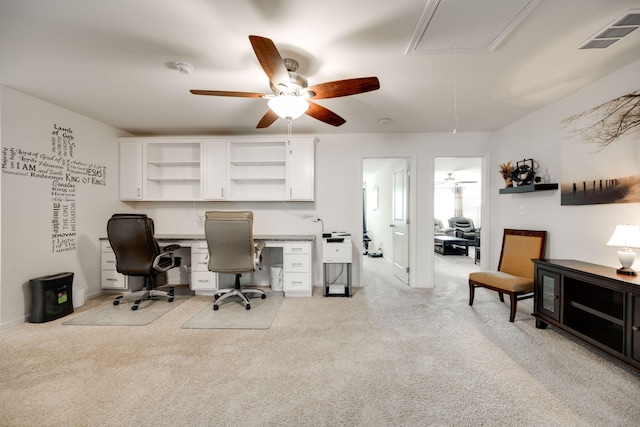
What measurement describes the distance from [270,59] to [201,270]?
293 centimetres

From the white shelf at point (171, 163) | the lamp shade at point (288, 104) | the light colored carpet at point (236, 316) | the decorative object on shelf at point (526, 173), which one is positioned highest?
the lamp shade at point (288, 104)

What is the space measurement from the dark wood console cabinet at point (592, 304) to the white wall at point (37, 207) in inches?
211

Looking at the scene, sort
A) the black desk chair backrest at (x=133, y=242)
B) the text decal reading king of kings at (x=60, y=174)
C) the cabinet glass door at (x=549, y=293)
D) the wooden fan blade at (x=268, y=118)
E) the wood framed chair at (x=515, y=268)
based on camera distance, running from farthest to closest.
A: the black desk chair backrest at (x=133, y=242) < the text decal reading king of kings at (x=60, y=174) < the wood framed chair at (x=515, y=268) < the wooden fan blade at (x=268, y=118) < the cabinet glass door at (x=549, y=293)

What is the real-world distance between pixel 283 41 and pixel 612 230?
323cm

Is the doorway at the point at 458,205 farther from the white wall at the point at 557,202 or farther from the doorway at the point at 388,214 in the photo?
the doorway at the point at 388,214

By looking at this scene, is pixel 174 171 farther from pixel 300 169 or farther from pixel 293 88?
pixel 293 88

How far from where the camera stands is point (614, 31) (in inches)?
67.8

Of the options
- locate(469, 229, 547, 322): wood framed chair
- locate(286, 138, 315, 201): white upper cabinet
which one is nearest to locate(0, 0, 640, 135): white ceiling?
locate(286, 138, 315, 201): white upper cabinet

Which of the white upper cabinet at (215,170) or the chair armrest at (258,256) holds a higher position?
the white upper cabinet at (215,170)

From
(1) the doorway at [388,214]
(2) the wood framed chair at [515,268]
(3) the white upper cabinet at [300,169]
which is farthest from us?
(1) the doorway at [388,214]

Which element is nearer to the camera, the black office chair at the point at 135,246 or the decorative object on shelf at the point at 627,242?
the decorative object on shelf at the point at 627,242

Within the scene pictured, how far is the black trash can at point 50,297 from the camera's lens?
8.82 feet

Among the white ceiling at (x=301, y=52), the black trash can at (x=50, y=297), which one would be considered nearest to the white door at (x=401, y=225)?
the white ceiling at (x=301, y=52)

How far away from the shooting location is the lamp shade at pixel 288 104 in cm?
193
